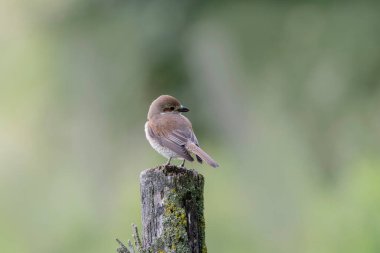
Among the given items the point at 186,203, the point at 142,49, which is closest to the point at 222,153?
the point at 142,49

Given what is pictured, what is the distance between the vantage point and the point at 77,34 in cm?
2352

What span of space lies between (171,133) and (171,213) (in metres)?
2.50

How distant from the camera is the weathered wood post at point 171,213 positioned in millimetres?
5617

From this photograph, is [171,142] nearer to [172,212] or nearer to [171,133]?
[171,133]

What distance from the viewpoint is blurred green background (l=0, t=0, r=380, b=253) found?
62.8 ft

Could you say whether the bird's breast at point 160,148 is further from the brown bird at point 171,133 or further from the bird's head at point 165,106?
the bird's head at point 165,106

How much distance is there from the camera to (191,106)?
23.0 metres

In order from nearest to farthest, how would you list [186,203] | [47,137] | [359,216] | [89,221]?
[186,203], [359,216], [89,221], [47,137]

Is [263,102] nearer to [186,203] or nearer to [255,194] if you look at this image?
[255,194]

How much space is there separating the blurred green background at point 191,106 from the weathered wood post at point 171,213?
11.7m

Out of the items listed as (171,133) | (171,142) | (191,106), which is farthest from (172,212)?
(191,106)

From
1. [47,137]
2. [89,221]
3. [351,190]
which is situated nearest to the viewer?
[351,190]

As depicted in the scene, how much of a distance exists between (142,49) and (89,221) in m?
4.51

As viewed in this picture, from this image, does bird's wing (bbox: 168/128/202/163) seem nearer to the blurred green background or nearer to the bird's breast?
the bird's breast
